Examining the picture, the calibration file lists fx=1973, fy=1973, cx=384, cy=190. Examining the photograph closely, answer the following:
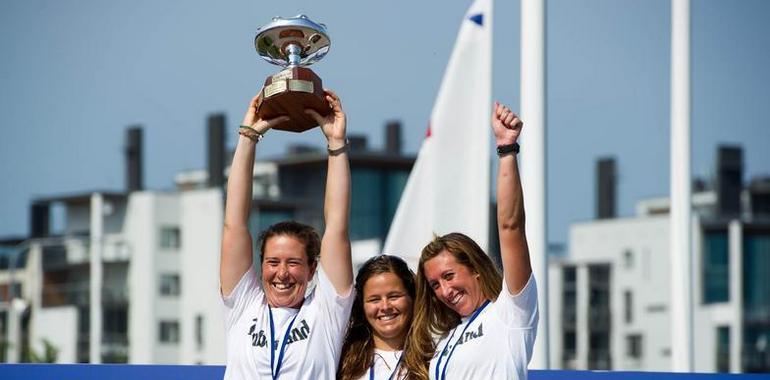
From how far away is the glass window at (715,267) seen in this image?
90625 mm

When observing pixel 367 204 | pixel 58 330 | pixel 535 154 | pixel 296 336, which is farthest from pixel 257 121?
pixel 367 204

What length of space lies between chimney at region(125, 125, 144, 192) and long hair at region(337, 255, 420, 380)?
275ft

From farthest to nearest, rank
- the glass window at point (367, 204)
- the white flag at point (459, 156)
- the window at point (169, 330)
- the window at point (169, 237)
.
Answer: the glass window at point (367, 204) → the window at point (169, 237) → the window at point (169, 330) → the white flag at point (459, 156)

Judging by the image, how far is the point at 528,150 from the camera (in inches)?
531

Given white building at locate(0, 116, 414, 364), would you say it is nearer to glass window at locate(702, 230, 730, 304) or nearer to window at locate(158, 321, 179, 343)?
window at locate(158, 321, 179, 343)

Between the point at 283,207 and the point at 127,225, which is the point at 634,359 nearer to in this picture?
the point at 283,207

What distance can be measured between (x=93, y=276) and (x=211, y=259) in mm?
5523

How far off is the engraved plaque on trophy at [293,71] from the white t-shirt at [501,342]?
4.02 feet

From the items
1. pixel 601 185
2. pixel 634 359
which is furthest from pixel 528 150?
pixel 601 185

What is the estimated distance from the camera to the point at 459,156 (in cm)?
1717

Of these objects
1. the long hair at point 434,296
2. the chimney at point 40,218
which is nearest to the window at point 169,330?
the chimney at point 40,218

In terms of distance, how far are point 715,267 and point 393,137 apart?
1778 cm

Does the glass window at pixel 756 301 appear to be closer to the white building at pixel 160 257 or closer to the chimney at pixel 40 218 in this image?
the white building at pixel 160 257

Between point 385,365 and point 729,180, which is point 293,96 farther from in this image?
point 729,180
